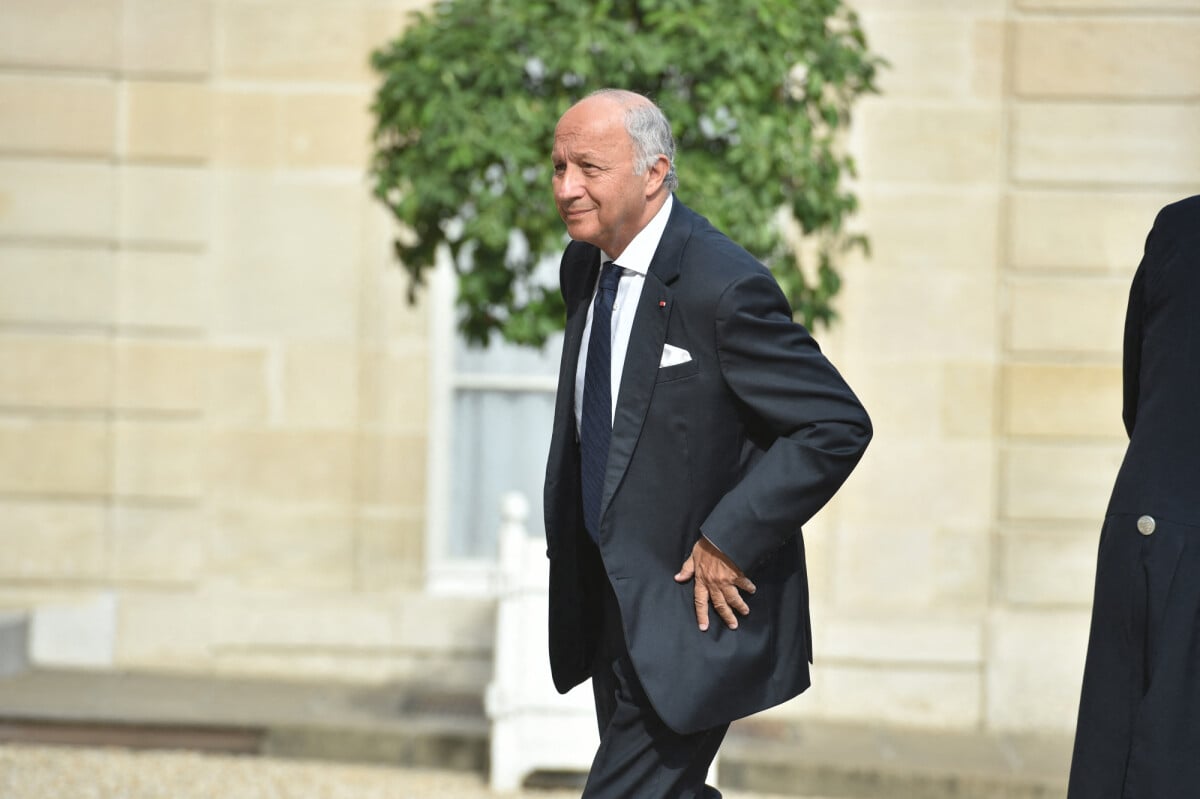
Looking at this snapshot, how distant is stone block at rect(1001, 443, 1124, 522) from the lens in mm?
6777

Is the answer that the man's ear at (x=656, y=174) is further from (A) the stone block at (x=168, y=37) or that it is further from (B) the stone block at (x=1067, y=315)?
(A) the stone block at (x=168, y=37)

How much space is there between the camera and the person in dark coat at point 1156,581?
2.49 m

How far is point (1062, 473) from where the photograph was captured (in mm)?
6777

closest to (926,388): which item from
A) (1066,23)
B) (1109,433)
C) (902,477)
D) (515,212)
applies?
(902,477)

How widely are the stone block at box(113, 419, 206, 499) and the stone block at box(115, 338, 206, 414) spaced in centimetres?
9

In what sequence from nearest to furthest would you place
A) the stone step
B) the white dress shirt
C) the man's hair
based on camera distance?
the man's hair
the white dress shirt
the stone step

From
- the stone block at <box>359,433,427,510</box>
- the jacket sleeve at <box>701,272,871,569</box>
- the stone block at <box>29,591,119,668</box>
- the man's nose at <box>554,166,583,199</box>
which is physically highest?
the man's nose at <box>554,166,583,199</box>

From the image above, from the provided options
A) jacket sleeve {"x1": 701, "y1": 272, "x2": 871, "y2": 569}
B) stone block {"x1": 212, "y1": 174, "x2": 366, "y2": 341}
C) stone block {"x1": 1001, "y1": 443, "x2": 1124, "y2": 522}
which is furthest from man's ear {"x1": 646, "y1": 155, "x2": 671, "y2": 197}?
stone block {"x1": 212, "y1": 174, "x2": 366, "y2": 341}

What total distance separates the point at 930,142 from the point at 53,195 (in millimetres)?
4108

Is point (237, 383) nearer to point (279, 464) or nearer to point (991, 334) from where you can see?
point (279, 464)

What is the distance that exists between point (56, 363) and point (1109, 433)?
4.92 metres

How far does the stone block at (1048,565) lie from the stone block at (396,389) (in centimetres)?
283

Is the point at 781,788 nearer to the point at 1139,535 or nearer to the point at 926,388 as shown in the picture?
the point at 926,388

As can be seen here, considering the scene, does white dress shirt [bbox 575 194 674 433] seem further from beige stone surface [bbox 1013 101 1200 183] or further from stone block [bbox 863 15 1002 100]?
beige stone surface [bbox 1013 101 1200 183]
